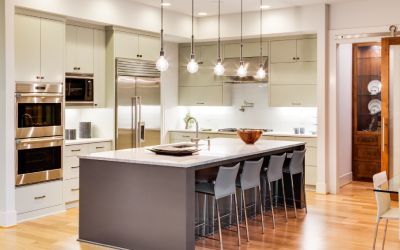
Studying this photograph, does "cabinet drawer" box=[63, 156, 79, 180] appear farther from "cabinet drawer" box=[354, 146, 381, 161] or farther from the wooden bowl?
"cabinet drawer" box=[354, 146, 381, 161]

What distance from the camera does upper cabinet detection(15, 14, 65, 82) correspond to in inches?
241

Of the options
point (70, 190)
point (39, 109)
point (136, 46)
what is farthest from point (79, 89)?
point (70, 190)

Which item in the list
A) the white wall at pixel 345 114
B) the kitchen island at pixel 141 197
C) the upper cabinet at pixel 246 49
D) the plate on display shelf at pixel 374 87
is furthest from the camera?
the plate on display shelf at pixel 374 87

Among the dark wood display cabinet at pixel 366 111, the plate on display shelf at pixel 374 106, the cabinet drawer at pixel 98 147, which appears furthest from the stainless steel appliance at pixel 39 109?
the plate on display shelf at pixel 374 106

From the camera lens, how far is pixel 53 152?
21.6 feet

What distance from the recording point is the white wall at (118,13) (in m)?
6.47

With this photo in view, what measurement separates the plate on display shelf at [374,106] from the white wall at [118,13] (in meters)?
3.60

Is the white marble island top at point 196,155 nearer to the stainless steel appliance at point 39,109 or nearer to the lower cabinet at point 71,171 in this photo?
the stainless steel appliance at point 39,109

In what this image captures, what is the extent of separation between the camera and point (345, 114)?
8.99 meters

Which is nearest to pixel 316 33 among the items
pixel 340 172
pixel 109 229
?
pixel 340 172

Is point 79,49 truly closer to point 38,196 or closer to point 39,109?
point 39,109

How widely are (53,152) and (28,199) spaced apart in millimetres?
704

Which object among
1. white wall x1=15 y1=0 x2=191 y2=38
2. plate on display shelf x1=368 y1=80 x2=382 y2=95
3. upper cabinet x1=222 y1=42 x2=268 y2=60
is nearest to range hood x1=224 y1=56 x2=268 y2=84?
upper cabinet x1=222 y1=42 x2=268 y2=60

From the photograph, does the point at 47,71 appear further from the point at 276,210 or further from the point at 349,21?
the point at 349,21
